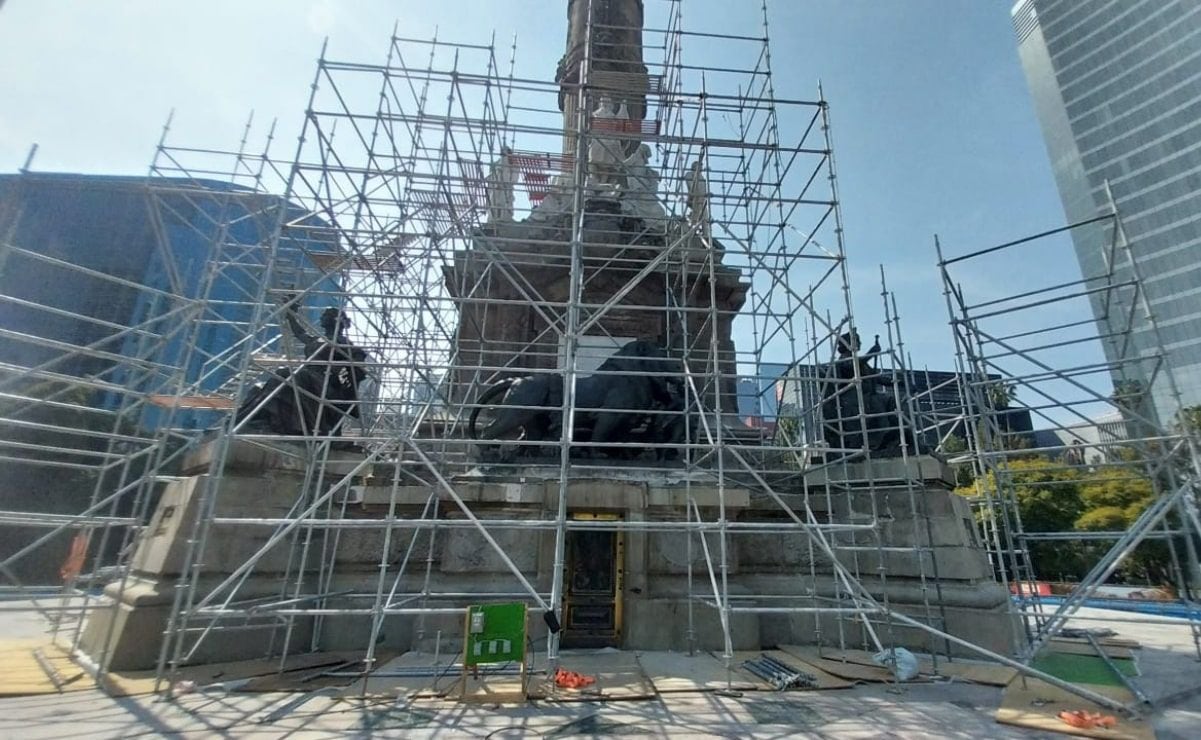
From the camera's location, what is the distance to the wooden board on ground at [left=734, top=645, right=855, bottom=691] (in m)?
7.35

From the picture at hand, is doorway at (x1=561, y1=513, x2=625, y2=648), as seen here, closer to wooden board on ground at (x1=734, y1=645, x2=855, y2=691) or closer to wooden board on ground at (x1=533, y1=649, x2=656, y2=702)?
wooden board on ground at (x1=533, y1=649, x2=656, y2=702)

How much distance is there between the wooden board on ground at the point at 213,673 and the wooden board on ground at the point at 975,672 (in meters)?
8.43

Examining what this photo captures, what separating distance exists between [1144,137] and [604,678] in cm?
9609

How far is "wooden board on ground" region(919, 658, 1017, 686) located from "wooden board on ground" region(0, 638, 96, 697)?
11.0 metres

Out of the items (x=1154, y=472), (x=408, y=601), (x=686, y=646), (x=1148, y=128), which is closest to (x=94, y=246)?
(x=408, y=601)

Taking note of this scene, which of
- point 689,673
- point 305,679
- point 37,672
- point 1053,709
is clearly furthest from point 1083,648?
point 37,672

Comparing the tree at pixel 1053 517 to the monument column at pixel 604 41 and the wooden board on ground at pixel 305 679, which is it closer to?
the monument column at pixel 604 41

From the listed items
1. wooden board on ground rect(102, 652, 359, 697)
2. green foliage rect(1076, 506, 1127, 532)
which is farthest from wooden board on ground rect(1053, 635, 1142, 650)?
green foliage rect(1076, 506, 1127, 532)

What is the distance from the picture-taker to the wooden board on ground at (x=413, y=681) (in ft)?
22.1

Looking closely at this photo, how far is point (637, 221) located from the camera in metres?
16.1

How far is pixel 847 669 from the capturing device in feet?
26.3

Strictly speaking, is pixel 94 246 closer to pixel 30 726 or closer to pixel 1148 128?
pixel 30 726

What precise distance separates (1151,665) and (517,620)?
968 centimetres

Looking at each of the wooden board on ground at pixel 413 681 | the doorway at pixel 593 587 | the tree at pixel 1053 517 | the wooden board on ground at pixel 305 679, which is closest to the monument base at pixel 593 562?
the doorway at pixel 593 587
